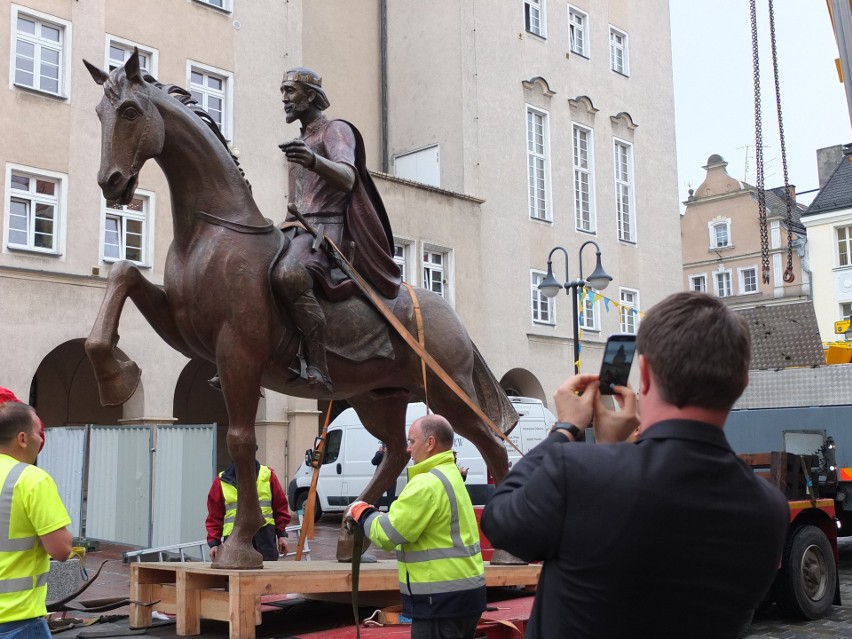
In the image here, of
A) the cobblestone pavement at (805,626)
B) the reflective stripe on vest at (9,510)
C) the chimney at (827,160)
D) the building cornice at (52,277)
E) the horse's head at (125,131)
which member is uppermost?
the chimney at (827,160)

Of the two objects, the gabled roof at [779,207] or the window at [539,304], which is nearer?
the window at [539,304]

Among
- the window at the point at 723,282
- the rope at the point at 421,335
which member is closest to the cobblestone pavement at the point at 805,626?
the rope at the point at 421,335

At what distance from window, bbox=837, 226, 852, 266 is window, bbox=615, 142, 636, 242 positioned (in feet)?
60.5

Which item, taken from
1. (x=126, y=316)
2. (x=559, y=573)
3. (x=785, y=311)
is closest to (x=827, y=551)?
(x=785, y=311)

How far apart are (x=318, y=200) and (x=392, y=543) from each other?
2894 millimetres

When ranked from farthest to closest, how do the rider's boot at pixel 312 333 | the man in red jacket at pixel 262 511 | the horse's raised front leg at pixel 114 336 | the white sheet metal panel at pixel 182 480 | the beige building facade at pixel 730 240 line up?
the beige building facade at pixel 730 240
the white sheet metal panel at pixel 182 480
the man in red jacket at pixel 262 511
the rider's boot at pixel 312 333
the horse's raised front leg at pixel 114 336

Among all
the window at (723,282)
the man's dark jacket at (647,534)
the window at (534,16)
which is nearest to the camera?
the man's dark jacket at (647,534)

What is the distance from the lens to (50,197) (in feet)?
61.0

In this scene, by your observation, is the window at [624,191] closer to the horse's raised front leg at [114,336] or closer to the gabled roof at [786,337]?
the gabled roof at [786,337]

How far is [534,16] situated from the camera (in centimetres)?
2988

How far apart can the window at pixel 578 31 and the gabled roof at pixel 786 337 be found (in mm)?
19868

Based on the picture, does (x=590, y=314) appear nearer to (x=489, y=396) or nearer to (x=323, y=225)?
(x=489, y=396)

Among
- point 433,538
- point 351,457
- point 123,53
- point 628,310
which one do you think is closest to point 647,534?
point 433,538

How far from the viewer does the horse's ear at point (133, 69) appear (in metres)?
5.46
